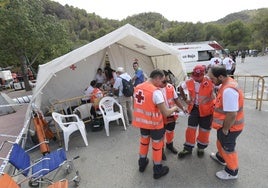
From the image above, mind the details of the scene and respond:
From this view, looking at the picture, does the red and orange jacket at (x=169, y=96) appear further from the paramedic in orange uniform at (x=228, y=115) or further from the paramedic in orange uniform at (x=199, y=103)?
the paramedic in orange uniform at (x=228, y=115)

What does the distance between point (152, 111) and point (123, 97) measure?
9.69ft

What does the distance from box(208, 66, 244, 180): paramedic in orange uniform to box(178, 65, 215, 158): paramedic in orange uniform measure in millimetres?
362

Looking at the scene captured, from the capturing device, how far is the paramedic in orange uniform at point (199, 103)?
129 inches

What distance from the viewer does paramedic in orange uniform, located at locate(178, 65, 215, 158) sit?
10.7 feet

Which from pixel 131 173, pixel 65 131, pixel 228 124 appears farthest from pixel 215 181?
pixel 65 131

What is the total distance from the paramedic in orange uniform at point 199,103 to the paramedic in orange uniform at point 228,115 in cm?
36

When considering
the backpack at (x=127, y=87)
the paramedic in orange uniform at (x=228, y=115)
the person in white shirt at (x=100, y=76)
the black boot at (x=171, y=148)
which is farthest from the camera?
the person in white shirt at (x=100, y=76)

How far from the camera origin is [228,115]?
2.67m

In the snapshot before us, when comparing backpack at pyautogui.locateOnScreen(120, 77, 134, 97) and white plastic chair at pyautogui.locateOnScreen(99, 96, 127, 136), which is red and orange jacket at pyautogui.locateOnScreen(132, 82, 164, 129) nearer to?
white plastic chair at pyautogui.locateOnScreen(99, 96, 127, 136)

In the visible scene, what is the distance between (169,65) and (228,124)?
6.50m

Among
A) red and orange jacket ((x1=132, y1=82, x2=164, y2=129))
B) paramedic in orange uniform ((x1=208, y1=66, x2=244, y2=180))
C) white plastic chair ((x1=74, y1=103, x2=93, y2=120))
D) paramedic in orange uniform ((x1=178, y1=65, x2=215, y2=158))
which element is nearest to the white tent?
white plastic chair ((x1=74, y1=103, x2=93, y2=120))

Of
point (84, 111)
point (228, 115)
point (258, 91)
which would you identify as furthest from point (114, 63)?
point (228, 115)

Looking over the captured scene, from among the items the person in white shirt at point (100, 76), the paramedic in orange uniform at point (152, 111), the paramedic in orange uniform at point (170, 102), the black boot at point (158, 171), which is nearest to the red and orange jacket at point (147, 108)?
the paramedic in orange uniform at point (152, 111)

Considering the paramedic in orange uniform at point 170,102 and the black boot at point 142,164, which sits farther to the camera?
the paramedic in orange uniform at point 170,102
